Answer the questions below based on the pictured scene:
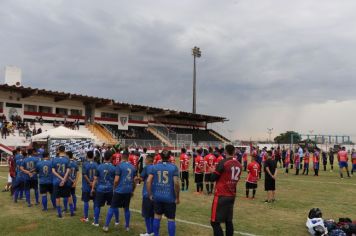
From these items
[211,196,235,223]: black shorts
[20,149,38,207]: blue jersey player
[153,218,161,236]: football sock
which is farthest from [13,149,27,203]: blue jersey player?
[211,196,235,223]: black shorts

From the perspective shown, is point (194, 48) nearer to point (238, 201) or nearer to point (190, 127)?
point (190, 127)

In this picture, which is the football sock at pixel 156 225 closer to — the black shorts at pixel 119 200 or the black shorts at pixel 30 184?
the black shorts at pixel 119 200

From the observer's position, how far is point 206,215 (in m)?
10.6

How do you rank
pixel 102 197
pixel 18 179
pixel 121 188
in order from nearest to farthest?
pixel 121 188 < pixel 102 197 < pixel 18 179

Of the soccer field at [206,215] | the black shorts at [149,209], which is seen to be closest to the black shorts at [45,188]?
the soccer field at [206,215]

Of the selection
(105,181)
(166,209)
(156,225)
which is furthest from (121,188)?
(166,209)

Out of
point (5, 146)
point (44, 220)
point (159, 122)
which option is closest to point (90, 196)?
point (44, 220)

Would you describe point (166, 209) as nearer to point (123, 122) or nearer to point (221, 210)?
point (221, 210)

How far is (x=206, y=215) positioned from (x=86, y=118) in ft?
117

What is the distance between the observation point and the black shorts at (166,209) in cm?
736

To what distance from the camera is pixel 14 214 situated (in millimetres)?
10461

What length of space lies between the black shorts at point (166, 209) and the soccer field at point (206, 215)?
1.29 meters

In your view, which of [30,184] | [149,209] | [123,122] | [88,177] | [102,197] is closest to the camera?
[149,209]

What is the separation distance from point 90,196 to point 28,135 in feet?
78.0
